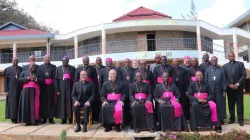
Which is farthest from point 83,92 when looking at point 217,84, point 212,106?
point 217,84

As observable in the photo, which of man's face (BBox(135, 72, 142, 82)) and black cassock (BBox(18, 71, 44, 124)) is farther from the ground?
man's face (BBox(135, 72, 142, 82))

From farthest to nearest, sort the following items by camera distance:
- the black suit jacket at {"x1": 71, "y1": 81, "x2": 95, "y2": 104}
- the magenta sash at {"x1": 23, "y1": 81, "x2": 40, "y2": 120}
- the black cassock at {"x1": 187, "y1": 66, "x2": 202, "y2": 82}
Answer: the black cassock at {"x1": 187, "y1": 66, "x2": 202, "y2": 82} < the magenta sash at {"x1": 23, "y1": 81, "x2": 40, "y2": 120} < the black suit jacket at {"x1": 71, "y1": 81, "x2": 95, "y2": 104}

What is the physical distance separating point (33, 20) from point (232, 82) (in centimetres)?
4614

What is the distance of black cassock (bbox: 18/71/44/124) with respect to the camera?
7.45 metres

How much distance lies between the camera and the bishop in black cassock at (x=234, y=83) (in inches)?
289

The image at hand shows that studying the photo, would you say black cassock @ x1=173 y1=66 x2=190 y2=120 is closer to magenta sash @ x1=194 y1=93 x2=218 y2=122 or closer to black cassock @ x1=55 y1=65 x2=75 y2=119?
magenta sash @ x1=194 y1=93 x2=218 y2=122

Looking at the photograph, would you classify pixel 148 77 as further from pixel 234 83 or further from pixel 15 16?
pixel 15 16

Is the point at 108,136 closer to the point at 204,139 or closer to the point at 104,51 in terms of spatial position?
the point at 204,139

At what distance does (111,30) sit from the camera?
75.9 feet

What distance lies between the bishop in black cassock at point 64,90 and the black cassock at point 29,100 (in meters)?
0.51

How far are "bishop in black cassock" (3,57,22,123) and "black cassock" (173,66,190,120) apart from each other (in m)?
4.53

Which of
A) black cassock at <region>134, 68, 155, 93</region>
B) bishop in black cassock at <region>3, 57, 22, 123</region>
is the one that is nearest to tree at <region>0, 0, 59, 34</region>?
bishop in black cassock at <region>3, 57, 22, 123</region>

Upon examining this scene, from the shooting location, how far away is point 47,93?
7.91 m

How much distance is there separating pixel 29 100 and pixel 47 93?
0.56 m
